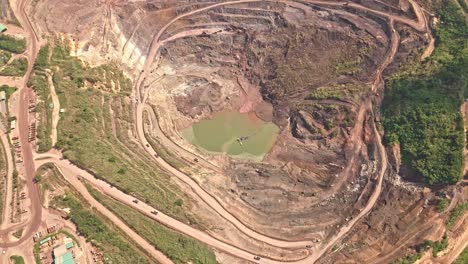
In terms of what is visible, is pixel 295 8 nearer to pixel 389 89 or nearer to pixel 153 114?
pixel 389 89

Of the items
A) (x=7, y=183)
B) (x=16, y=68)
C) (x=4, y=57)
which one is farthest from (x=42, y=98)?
(x=7, y=183)

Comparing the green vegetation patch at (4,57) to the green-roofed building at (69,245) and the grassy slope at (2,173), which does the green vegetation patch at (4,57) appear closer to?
the grassy slope at (2,173)

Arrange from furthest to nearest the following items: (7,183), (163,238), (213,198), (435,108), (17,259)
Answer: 1. (435,108)
2. (213,198)
3. (7,183)
4. (163,238)
5. (17,259)

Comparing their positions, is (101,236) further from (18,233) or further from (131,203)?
(18,233)

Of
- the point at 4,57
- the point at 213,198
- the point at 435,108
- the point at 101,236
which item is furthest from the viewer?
the point at 4,57

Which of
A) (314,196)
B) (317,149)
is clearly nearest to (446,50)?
(317,149)
